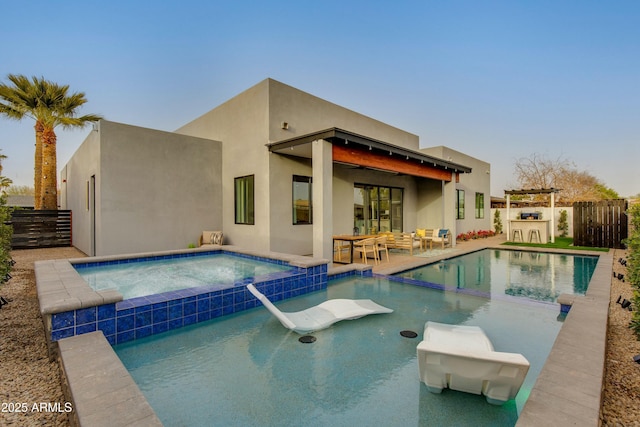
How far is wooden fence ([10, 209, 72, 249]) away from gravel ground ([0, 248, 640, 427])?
11.4 m

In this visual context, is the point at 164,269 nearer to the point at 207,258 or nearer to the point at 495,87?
the point at 207,258

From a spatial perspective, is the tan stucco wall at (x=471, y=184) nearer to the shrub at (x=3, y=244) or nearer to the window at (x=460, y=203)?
the window at (x=460, y=203)

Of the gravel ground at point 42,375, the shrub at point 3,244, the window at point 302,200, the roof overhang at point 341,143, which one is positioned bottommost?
the gravel ground at point 42,375

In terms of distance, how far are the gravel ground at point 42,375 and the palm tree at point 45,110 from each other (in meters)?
12.7

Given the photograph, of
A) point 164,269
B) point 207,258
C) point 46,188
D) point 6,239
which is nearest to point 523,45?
point 207,258

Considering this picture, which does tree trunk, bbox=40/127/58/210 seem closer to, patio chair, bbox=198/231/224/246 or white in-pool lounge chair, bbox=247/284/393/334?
patio chair, bbox=198/231/224/246

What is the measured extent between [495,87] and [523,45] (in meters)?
4.28

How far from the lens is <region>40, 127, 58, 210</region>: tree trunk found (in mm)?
14305

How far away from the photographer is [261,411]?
2.42 metres

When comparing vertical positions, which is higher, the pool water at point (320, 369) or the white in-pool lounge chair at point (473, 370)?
the white in-pool lounge chair at point (473, 370)

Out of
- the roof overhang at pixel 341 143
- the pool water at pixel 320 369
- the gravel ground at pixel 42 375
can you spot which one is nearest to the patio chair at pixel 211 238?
the roof overhang at pixel 341 143

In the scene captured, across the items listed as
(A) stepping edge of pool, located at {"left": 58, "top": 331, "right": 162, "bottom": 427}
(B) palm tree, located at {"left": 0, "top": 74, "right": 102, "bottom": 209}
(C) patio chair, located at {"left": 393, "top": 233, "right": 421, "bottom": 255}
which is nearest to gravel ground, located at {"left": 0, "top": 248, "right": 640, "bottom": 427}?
(A) stepping edge of pool, located at {"left": 58, "top": 331, "right": 162, "bottom": 427}

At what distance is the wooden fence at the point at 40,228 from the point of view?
43.7 ft

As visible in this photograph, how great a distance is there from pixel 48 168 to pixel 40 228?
108 inches
